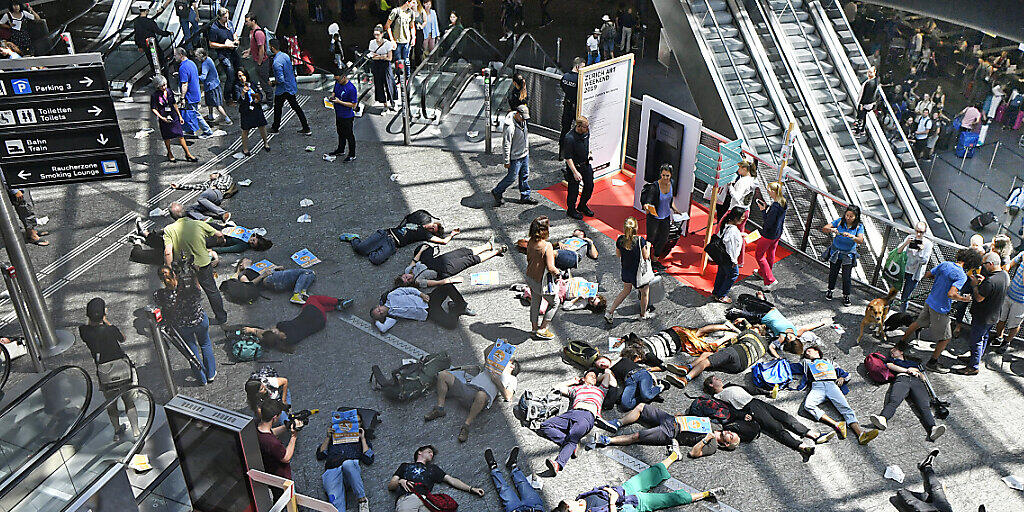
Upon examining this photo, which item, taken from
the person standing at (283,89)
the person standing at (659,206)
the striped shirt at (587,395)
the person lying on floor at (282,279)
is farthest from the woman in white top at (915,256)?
the person standing at (283,89)

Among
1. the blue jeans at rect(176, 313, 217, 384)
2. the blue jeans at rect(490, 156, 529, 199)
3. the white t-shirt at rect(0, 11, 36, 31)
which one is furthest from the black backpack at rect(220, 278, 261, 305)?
the white t-shirt at rect(0, 11, 36, 31)

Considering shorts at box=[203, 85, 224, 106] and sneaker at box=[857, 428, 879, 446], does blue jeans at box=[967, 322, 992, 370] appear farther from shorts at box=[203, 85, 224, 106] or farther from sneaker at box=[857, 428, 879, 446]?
shorts at box=[203, 85, 224, 106]

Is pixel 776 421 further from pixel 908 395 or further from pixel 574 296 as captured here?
pixel 574 296

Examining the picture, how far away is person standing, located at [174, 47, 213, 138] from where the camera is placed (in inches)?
614

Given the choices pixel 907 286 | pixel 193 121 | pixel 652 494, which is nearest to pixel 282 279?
pixel 652 494

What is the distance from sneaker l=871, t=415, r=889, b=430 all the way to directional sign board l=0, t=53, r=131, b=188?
8508mm

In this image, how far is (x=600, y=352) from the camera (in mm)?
10555

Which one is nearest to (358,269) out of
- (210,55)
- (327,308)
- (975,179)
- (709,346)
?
(327,308)

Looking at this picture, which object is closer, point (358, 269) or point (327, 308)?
point (327, 308)

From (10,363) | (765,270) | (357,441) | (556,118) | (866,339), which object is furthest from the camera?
(556,118)

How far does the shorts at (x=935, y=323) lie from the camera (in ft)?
33.0

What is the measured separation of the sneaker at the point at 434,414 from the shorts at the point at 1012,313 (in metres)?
6.63

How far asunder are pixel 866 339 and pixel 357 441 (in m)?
6.35

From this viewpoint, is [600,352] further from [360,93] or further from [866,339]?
[360,93]
